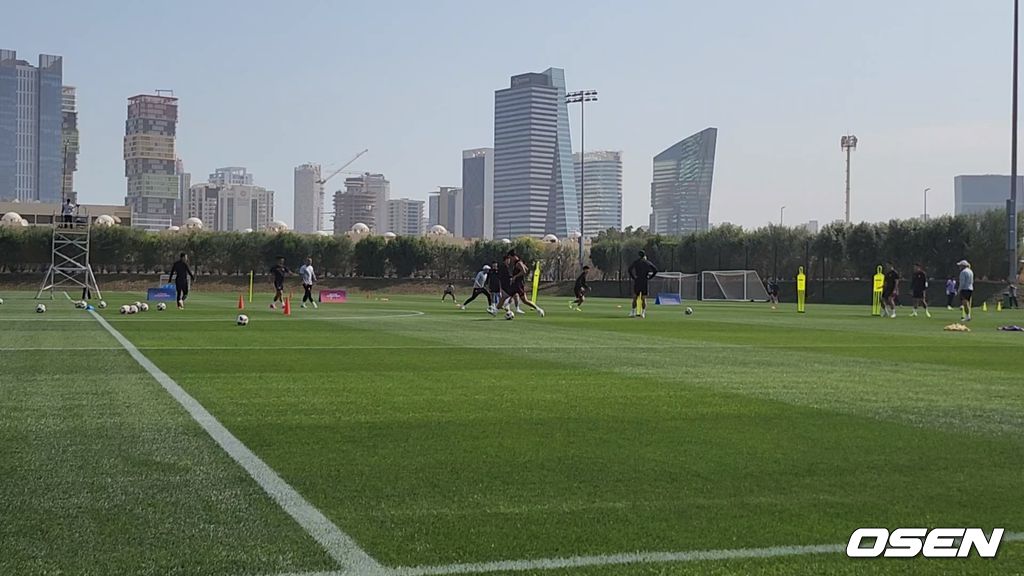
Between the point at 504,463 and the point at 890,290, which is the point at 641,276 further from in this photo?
the point at 504,463

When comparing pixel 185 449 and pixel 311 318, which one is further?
pixel 311 318

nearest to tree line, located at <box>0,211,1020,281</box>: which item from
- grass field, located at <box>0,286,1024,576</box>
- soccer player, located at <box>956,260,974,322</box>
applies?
soccer player, located at <box>956,260,974,322</box>

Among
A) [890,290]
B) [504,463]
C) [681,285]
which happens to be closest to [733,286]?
[681,285]

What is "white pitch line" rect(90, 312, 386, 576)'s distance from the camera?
15.4 feet

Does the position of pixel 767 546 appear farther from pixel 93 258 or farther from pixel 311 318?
pixel 93 258

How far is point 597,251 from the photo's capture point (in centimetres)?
10306

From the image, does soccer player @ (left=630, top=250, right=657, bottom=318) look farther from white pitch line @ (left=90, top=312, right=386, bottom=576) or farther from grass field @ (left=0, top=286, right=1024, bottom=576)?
white pitch line @ (left=90, top=312, right=386, bottom=576)

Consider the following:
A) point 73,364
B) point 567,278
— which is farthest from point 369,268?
point 73,364

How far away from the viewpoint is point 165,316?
27750 millimetres

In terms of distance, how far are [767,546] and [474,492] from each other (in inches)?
71.5

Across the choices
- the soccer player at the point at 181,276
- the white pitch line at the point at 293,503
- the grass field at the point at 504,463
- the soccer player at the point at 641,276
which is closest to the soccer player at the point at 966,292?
the soccer player at the point at 641,276

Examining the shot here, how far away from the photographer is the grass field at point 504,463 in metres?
4.91

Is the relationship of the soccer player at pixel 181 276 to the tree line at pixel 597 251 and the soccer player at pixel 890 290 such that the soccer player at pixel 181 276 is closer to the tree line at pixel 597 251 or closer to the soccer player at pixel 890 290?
the soccer player at pixel 890 290

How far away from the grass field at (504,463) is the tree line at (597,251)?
65.5m
